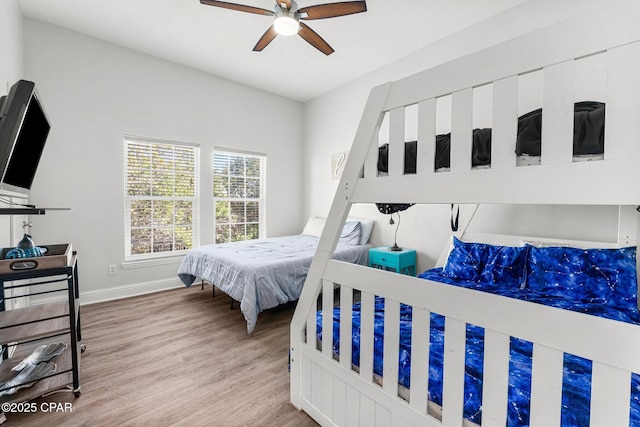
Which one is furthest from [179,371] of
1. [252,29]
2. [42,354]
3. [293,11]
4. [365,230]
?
[252,29]

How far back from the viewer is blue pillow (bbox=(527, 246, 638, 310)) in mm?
1721

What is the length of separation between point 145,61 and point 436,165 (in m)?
3.81

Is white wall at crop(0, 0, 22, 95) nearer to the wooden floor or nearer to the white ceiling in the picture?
the white ceiling

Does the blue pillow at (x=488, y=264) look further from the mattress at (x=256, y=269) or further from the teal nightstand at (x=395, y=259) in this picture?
the mattress at (x=256, y=269)

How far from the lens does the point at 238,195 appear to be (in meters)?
4.39

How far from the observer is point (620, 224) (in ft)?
6.48

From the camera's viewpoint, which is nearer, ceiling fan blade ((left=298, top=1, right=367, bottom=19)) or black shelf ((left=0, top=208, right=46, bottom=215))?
black shelf ((left=0, top=208, right=46, bottom=215))

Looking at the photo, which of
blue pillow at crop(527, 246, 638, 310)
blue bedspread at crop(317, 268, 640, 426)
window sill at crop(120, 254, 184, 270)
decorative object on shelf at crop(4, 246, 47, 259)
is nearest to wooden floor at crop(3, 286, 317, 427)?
window sill at crop(120, 254, 184, 270)

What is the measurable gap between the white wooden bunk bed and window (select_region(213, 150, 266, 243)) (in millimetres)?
3105

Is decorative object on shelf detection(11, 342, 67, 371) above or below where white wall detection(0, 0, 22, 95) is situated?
below

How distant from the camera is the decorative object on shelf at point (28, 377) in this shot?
5.04 ft

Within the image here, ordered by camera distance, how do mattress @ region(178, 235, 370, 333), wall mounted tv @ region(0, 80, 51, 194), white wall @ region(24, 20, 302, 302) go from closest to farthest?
1. wall mounted tv @ region(0, 80, 51, 194)
2. mattress @ region(178, 235, 370, 333)
3. white wall @ region(24, 20, 302, 302)

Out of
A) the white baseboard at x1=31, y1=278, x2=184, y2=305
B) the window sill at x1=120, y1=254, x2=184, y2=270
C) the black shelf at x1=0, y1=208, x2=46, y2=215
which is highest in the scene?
the black shelf at x1=0, y1=208, x2=46, y2=215

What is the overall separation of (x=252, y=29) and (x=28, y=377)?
3.23m
